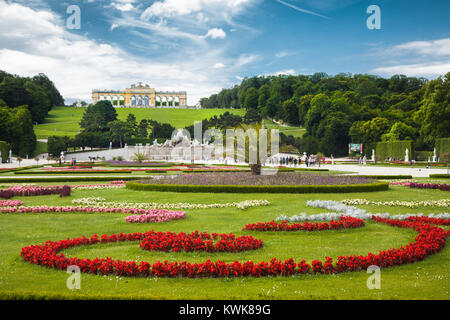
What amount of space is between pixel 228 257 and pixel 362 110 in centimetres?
7172

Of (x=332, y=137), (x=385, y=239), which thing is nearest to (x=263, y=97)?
(x=332, y=137)

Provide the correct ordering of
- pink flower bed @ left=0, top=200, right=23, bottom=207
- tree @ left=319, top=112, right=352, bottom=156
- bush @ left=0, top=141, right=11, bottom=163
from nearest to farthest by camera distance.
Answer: pink flower bed @ left=0, top=200, right=23, bottom=207, bush @ left=0, top=141, right=11, bottom=163, tree @ left=319, top=112, right=352, bottom=156

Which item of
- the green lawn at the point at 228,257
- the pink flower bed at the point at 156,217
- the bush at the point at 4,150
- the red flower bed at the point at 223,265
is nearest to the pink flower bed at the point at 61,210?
the green lawn at the point at 228,257

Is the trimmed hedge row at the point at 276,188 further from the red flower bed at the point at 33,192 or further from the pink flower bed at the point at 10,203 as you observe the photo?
the pink flower bed at the point at 10,203

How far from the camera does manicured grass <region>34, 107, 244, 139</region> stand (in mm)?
84631

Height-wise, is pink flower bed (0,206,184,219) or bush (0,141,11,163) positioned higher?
bush (0,141,11,163)

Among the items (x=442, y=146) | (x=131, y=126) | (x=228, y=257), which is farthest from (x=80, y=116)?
(x=228, y=257)

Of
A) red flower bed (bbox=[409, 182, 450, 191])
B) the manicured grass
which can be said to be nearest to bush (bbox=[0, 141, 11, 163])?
the manicured grass

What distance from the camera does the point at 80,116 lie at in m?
107

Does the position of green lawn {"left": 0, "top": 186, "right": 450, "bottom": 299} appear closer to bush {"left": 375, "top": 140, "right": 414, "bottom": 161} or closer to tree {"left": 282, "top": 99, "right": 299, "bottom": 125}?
bush {"left": 375, "top": 140, "right": 414, "bottom": 161}

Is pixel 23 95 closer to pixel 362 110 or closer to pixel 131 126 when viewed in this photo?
pixel 131 126

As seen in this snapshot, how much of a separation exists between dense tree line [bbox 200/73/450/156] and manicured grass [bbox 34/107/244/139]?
16.9m

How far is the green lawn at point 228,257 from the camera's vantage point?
4.82 m
